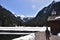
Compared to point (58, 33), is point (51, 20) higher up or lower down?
higher up

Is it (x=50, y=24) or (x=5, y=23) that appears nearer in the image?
(x=50, y=24)

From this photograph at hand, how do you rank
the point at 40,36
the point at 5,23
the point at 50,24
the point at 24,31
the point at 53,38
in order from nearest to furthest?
the point at 53,38
the point at 50,24
the point at 40,36
the point at 24,31
the point at 5,23

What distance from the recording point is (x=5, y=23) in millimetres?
22688

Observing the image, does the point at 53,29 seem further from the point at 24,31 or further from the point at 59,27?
the point at 24,31

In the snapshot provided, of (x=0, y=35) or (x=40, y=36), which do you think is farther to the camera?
(x=0, y=35)

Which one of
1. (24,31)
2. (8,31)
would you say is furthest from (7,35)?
(24,31)

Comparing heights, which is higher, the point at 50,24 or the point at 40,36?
the point at 50,24

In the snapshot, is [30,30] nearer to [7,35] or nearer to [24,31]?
[24,31]

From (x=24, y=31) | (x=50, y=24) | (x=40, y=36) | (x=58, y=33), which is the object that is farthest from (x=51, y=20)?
(x=24, y=31)

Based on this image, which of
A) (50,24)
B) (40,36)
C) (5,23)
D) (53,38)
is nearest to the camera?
(53,38)

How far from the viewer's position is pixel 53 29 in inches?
190

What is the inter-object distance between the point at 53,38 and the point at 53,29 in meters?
0.29

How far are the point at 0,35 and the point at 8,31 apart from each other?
85 centimetres

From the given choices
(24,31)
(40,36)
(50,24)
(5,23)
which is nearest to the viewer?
(50,24)
